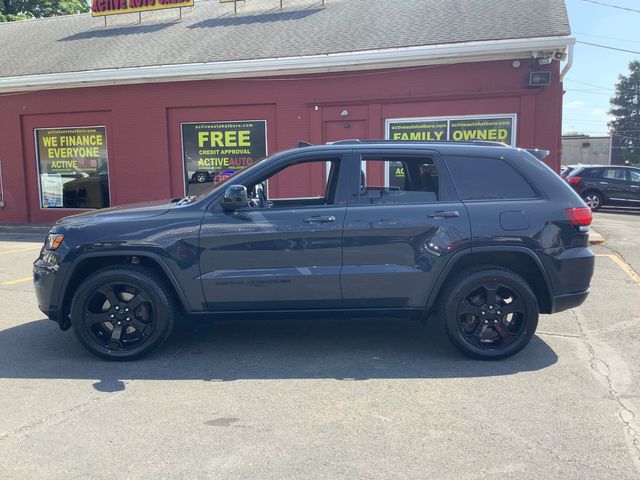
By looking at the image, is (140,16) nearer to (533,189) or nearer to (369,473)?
(533,189)

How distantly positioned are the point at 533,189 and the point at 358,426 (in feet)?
8.33

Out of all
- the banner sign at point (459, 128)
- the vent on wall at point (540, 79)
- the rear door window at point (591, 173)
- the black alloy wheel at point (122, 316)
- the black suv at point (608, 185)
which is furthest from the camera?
the rear door window at point (591, 173)

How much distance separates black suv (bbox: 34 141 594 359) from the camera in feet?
15.4

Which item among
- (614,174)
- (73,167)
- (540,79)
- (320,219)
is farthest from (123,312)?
(614,174)

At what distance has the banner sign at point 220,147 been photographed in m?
13.7

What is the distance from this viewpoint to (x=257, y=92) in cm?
1344

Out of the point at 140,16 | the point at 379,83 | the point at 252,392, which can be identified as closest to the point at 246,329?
the point at 252,392

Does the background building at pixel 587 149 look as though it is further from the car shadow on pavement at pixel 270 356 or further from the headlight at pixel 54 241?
the headlight at pixel 54 241

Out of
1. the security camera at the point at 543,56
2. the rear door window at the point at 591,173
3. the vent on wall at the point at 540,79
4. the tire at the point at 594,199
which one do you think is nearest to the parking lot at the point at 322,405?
the vent on wall at the point at 540,79

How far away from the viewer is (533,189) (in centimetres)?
479

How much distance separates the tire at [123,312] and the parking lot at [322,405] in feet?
0.58

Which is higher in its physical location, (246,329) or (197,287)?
(197,287)

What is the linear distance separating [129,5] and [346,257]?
1535cm

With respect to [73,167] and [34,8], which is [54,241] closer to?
[73,167]
